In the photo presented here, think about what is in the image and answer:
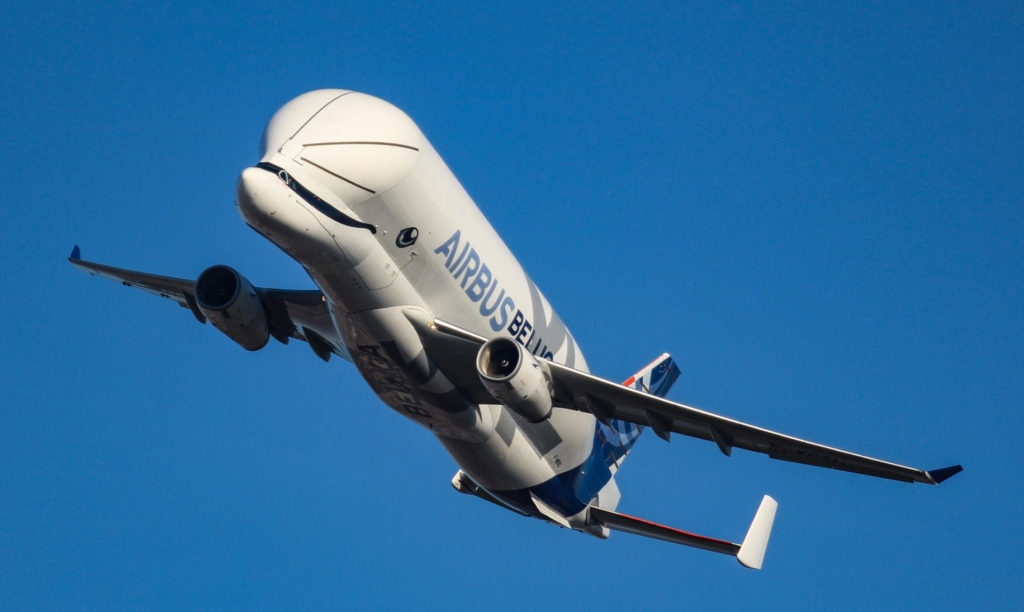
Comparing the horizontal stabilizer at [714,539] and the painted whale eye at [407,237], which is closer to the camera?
the painted whale eye at [407,237]

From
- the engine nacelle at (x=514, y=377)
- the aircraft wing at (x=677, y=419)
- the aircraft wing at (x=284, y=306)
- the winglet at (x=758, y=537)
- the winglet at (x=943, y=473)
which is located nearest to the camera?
the winglet at (x=943, y=473)

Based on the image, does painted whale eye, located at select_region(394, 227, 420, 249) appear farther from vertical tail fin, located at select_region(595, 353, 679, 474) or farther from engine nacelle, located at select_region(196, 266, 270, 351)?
vertical tail fin, located at select_region(595, 353, 679, 474)

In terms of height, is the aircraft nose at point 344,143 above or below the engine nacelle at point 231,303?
above

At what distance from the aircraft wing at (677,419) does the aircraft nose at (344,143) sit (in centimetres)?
381

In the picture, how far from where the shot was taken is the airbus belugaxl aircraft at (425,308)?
24.7m

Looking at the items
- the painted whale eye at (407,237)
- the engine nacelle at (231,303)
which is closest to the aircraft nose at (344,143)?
the painted whale eye at (407,237)

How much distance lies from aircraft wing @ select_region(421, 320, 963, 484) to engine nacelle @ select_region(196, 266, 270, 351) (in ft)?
20.1

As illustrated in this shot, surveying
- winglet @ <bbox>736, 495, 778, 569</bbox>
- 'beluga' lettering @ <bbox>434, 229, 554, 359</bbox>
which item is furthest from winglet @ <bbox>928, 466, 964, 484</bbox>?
'beluga' lettering @ <bbox>434, 229, 554, 359</bbox>

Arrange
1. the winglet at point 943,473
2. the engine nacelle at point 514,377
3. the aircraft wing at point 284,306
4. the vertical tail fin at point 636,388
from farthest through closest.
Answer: the vertical tail fin at point 636,388
the aircraft wing at point 284,306
the engine nacelle at point 514,377
the winglet at point 943,473

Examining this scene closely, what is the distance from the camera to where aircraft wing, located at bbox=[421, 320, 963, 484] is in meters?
26.3

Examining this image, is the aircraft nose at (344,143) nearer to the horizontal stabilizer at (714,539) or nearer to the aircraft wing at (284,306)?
the aircraft wing at (284,306)

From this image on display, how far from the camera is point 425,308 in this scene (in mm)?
26672

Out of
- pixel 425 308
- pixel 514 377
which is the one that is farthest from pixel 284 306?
pixel 514 377

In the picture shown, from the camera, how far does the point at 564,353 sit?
103 feet
